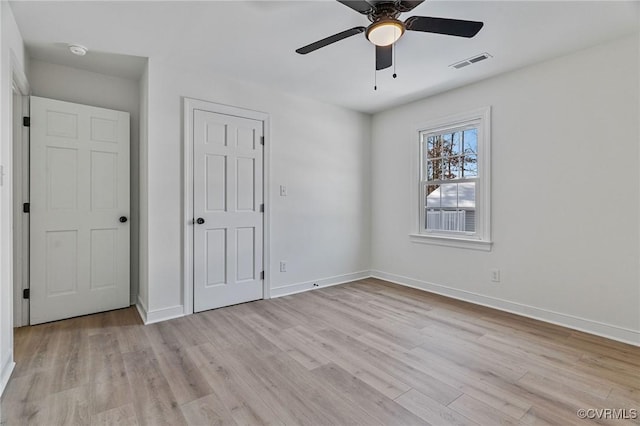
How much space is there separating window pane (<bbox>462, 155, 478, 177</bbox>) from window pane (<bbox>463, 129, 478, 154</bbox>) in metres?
0.07

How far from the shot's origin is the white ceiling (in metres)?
2.27

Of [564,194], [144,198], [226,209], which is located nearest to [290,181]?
[226,209]

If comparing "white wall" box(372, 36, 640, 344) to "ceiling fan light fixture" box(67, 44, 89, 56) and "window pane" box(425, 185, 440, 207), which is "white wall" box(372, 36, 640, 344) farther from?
"ceiling fan light fixture" box(67, 44, 89, 56)

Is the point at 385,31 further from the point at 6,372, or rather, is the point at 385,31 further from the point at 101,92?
the point at 6,372

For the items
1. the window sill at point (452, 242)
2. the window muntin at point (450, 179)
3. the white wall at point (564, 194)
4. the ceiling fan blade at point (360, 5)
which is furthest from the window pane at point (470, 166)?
the ceiling fan blade at point (360, 5)

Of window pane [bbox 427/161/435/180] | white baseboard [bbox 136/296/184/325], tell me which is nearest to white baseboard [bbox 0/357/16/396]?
white baseboard [bbox 136/296/184/325]

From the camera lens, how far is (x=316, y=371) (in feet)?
7.18

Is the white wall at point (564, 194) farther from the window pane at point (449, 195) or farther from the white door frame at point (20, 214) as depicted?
the white door frame at point (20, 214)

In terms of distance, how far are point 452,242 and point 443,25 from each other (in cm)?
258

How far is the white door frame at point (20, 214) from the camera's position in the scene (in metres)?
2.89

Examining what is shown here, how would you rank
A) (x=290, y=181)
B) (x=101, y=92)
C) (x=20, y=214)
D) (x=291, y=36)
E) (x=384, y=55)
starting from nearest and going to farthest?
(x=384, y=55) → (x=291, y=36) → (x=20, y=214) → (x=101, y=92) → (x=290, y=181)

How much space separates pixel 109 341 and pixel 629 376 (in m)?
3.84

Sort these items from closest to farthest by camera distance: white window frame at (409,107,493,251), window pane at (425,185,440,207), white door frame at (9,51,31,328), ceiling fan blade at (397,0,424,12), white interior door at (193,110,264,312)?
ceiling fan blade at (397,0,424,12) → white door frame at (9,51,31,328) → white interior door at (193,110,264,312) → white window frame at (409,107,493,251) → window pane at (425,185,440,207)

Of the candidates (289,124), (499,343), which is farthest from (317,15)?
(499,343)
